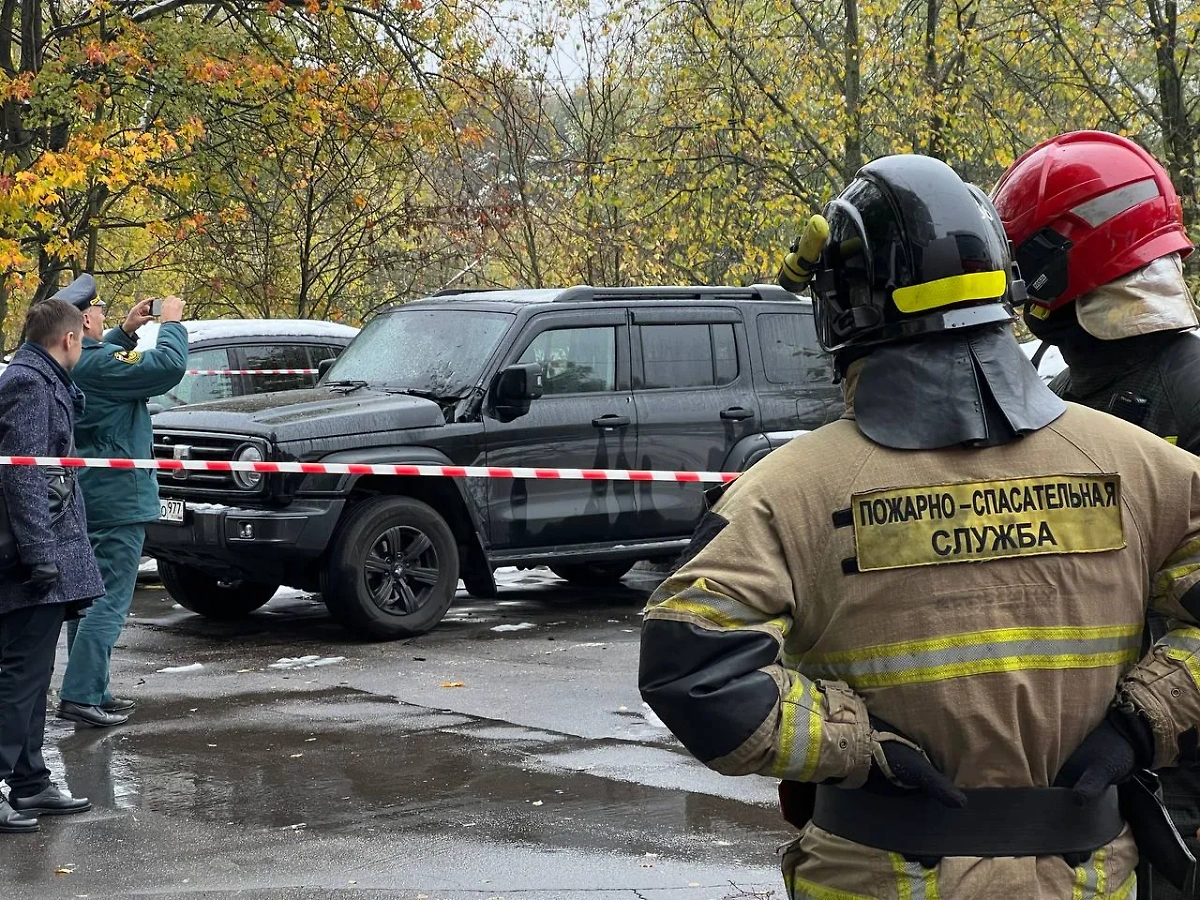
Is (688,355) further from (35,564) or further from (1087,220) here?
(1087,220)

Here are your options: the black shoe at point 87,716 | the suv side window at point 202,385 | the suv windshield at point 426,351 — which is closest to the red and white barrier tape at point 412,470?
Answer: the suv windshield at point 426,351

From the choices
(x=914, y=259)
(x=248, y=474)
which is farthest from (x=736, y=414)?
(x=914, y=259)

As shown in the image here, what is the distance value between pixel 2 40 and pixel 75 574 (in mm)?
12909

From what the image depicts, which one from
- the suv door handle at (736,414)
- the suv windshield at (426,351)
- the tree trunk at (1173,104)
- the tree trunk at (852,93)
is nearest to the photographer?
the suv windshield at (426,351)

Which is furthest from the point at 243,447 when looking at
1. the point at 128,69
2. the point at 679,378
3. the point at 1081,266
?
the point at 128,69

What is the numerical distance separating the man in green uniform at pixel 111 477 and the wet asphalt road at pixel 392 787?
23 cm

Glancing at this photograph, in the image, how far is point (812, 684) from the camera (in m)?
2.07

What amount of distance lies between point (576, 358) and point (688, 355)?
0.85 meters

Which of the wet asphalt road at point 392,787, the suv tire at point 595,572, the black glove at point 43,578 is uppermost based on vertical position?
the black glove at point 43,578

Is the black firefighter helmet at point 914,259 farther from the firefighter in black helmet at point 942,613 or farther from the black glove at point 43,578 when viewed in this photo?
the black glove at point 43,578

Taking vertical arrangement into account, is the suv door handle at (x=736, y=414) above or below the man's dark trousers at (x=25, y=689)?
above

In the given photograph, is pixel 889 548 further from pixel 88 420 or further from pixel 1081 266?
pixel 88 420

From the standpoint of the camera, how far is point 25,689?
5.79m

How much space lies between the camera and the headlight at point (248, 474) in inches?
347
